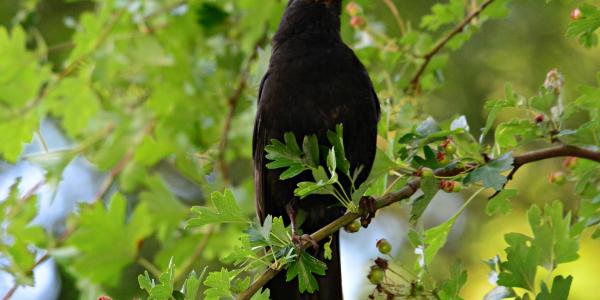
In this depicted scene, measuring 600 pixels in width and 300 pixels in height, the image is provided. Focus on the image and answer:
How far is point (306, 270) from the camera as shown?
2451mm

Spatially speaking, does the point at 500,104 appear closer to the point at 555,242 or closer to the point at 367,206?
the point at 555,242

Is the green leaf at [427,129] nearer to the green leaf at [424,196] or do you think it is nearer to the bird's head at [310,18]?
the green leaf at [424,196]

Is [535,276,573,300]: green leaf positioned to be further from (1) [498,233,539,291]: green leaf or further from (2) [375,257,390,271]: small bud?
(2) [375,257,390,271]: small bud

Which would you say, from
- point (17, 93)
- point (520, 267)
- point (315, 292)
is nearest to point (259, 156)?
point (315, 292)

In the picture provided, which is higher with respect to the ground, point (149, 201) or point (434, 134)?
point (434, 134)

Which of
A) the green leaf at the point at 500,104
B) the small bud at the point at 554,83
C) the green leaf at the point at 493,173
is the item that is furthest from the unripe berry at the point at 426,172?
the small bud at the point at 554,83

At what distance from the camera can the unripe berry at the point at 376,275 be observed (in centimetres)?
249

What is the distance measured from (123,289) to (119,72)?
65.2 inches

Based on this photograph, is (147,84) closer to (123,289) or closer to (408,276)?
(123,289)

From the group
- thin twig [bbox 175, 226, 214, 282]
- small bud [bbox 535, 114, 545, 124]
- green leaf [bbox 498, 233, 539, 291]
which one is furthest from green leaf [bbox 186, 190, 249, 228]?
thin twig [bbox 175, 226, 214, 282]

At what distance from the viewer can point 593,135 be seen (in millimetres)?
2441

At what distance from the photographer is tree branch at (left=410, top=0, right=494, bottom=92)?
130 inches

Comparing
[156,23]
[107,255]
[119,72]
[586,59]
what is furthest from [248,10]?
[586,59]

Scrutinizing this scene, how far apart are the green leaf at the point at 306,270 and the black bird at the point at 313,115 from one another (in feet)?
3.35
